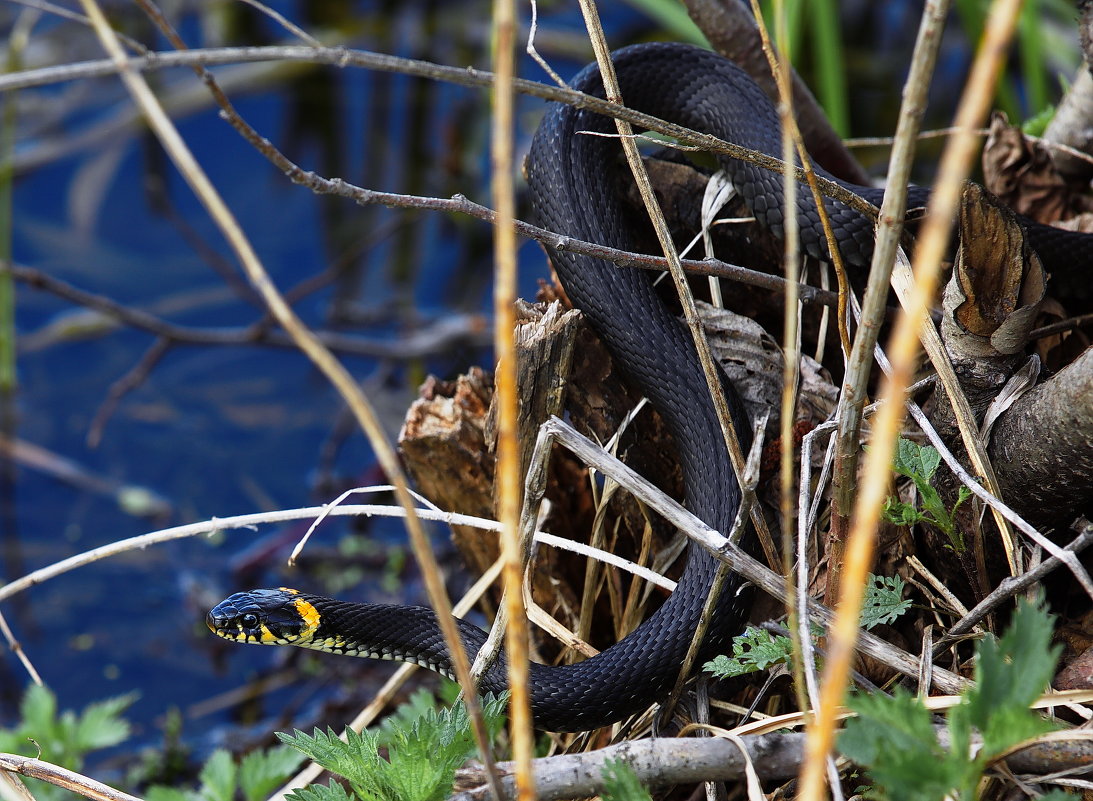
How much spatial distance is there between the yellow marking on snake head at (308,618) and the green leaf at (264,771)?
453mm

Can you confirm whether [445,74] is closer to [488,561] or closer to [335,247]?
[488,561]

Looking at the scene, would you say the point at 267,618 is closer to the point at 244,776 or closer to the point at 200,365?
the point at 244,776

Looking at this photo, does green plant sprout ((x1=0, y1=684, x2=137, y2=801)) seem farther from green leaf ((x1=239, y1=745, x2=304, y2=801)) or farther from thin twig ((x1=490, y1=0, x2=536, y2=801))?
thin twig ((x1=490, y1=0, x2=536, y2=801))

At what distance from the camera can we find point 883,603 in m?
2.43

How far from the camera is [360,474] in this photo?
20.6ft

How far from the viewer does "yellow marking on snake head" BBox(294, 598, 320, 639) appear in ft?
11.3

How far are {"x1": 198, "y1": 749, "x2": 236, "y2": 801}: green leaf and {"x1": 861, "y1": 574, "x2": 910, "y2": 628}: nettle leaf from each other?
1.82 meters

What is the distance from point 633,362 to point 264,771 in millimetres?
1627

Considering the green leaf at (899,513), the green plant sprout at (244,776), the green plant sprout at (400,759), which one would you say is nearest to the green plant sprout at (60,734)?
the green plant sprout at (244,776)

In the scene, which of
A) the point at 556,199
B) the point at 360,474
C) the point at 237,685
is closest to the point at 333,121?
the point at 360,474

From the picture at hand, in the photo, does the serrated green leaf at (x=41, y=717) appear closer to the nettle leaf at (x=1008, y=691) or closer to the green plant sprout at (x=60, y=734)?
the green plant sprout at (x=60, y=734)

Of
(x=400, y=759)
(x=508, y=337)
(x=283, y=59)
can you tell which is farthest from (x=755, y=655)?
(x=283, y=59)

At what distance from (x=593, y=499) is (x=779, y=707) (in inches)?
36.4

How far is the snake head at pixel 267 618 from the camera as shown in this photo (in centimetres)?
348
